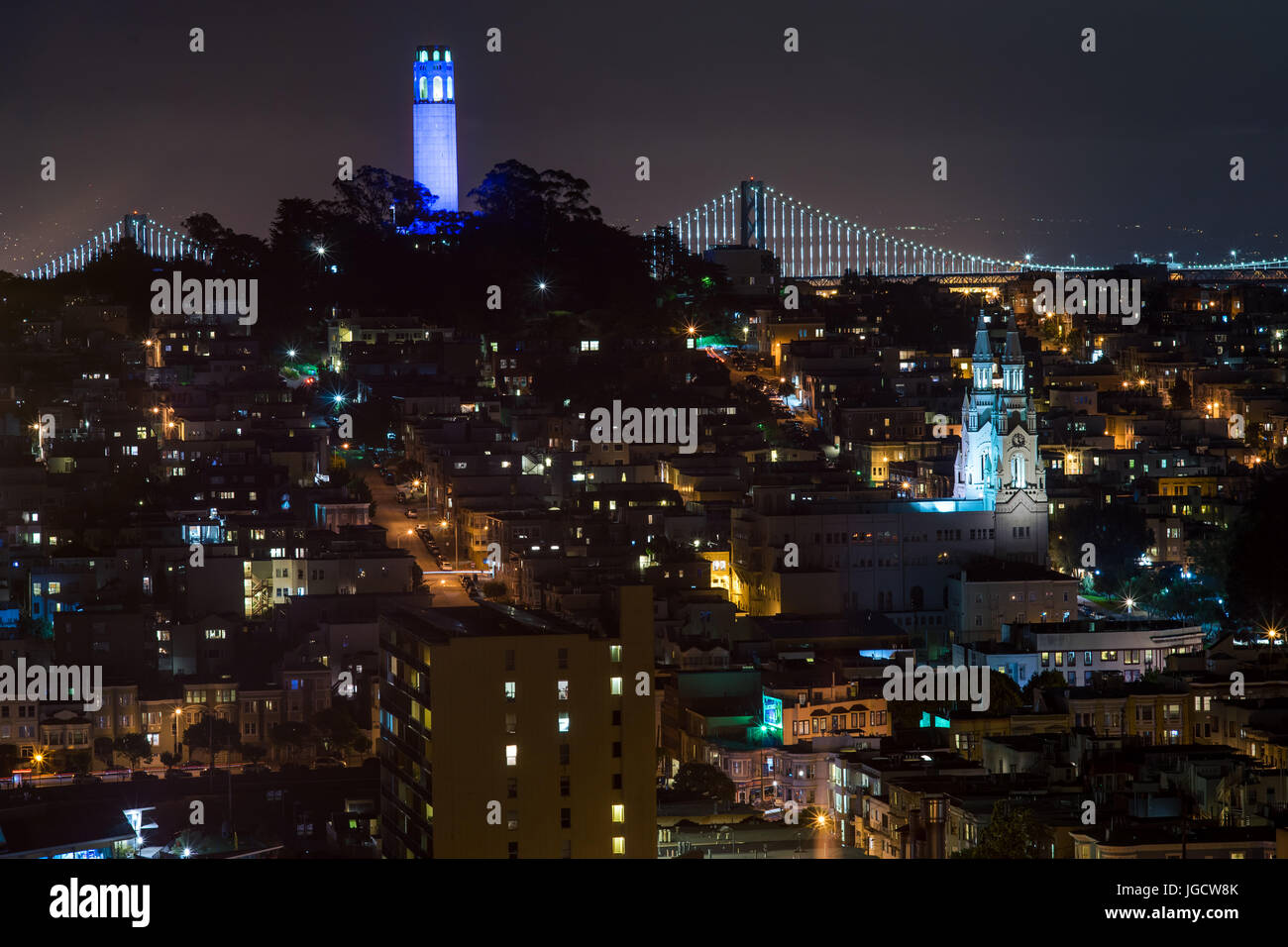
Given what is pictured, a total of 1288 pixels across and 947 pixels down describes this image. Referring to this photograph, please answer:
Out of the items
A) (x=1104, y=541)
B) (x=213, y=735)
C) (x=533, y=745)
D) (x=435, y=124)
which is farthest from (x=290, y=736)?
(x=435, y=124)

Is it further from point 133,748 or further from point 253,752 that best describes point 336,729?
point 133,748

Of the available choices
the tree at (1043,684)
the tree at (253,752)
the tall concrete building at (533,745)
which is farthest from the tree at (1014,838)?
the tree at (253,752)

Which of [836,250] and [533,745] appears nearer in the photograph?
[533,745]

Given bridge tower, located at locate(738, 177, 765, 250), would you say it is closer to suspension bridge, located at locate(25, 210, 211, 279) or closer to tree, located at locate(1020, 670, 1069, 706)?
suspension bridge, located at locate(25, 210, 211, 279)

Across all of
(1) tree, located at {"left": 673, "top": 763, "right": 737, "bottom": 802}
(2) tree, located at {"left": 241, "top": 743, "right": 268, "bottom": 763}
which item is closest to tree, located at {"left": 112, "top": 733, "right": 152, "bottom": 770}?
(2) tree, located at {"left": 241, "top": 743, "right": 268, "bottom": 763}

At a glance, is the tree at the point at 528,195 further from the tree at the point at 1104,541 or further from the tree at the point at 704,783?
the tree at the point at 704,783

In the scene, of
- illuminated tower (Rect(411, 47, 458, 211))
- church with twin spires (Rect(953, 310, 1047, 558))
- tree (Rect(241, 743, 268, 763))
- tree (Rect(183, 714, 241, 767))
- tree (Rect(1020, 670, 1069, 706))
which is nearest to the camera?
tree (Rect(241, 743, 268, 763))

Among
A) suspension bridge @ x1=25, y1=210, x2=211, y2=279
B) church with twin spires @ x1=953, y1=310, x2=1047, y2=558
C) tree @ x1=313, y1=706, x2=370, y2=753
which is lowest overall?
tree @ x1=313, y1=706, x2=370, y2=753
